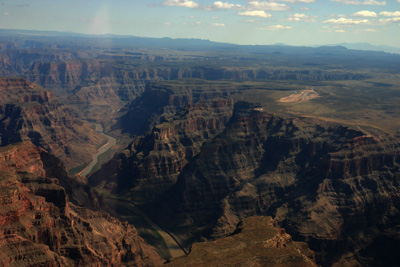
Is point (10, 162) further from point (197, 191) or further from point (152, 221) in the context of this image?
point (197, 191)

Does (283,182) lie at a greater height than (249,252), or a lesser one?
lesser

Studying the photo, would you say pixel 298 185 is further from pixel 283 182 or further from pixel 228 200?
pixel 228 200

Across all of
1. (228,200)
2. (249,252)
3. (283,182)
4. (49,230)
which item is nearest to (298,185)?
(283,182)

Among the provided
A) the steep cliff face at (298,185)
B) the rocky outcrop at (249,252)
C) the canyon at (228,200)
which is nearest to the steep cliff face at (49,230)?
the canyon at (228,200)

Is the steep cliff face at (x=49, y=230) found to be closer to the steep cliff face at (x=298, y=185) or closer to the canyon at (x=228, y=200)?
the canyon at (x=228, y=200)

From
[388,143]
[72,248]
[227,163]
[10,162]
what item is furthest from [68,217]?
[388,143]

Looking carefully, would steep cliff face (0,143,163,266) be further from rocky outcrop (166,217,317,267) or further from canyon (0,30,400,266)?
rocky outcrop (166,217,317,267)
